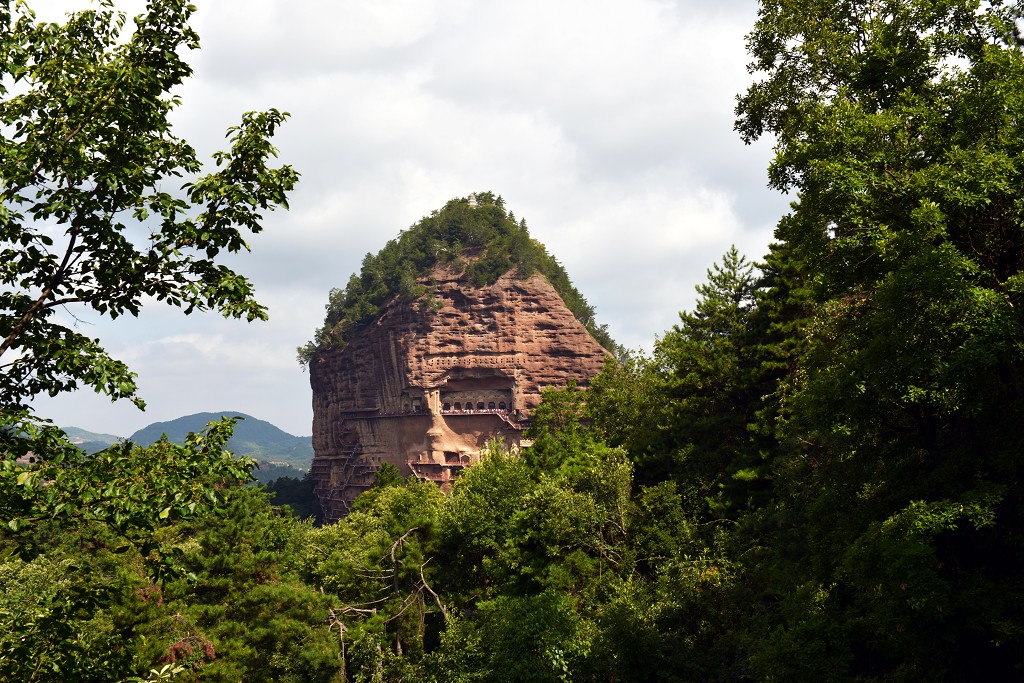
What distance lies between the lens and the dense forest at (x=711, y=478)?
7.54 metres

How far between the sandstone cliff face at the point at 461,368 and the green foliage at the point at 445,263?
1598 mm

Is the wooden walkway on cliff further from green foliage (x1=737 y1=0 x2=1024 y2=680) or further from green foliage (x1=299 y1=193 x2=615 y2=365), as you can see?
green foliage (x1=737 y1=0 x2=1024 y2=680)

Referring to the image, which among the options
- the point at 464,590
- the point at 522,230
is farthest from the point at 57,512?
the point at 522,230

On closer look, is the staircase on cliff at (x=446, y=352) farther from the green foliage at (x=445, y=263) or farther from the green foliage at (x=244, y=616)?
the green foliage at (x=244, y=616)

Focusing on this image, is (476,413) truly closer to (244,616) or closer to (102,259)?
(244,616)

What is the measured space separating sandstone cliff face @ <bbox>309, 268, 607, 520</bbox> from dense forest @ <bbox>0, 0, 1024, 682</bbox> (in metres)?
35.5

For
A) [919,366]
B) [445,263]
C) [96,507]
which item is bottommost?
[96,507]

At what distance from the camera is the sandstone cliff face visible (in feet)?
241

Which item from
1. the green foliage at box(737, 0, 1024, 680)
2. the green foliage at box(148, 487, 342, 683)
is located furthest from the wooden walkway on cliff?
the green foliage at box(737, 0, 1024, 680)

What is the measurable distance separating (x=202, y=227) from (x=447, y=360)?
220ft

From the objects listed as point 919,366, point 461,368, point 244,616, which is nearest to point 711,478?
point 244,616

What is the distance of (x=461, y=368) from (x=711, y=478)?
46239 mm

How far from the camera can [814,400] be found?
14031 millimetres

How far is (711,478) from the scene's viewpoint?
29719 millimetres
